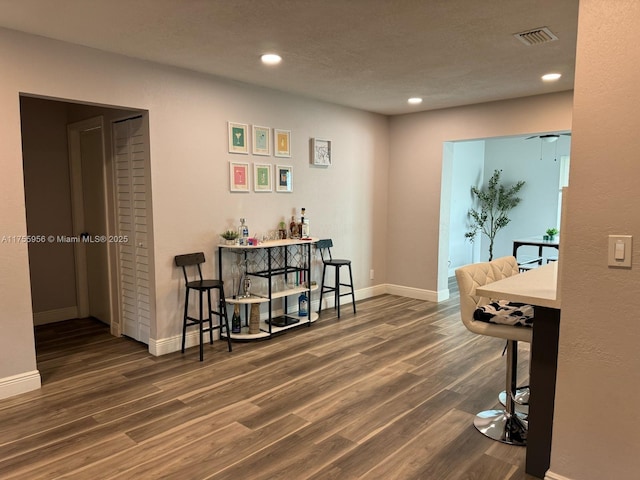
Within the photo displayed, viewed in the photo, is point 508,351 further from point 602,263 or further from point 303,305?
point 303,305

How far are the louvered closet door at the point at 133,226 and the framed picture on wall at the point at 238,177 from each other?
2.61 ft

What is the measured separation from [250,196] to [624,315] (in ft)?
10.9

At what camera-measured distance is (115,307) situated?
4.38m

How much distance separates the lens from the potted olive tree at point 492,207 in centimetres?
762

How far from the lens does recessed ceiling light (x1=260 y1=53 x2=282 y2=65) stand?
3344mm

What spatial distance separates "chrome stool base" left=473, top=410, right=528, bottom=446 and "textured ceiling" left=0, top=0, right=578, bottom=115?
2.40m

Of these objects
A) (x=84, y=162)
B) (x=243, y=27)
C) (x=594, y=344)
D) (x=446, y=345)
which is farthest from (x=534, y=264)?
(x=84, y=162)

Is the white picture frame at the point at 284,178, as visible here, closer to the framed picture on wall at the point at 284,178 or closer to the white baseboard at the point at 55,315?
the framed picture on wall at the point at 284,178

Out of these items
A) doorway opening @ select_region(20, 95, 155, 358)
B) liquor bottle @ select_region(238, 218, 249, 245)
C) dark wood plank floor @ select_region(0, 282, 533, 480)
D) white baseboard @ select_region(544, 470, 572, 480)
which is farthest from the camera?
doorway opening @ select_region(20, 95, 155, 358)

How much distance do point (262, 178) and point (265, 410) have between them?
238cm

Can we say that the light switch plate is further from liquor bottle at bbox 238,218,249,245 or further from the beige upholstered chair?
liquor bottle at bbox 238,218,249,245

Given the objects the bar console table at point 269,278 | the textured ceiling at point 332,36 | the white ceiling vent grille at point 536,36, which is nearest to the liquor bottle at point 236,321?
the bar console table at point 269,278

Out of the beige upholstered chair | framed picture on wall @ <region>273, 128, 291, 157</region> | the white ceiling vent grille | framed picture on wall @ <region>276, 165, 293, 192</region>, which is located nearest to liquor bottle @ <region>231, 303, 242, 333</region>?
framed picture on wall @ <region>276, 165, 293, 192</region>

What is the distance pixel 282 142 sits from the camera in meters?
4.66
